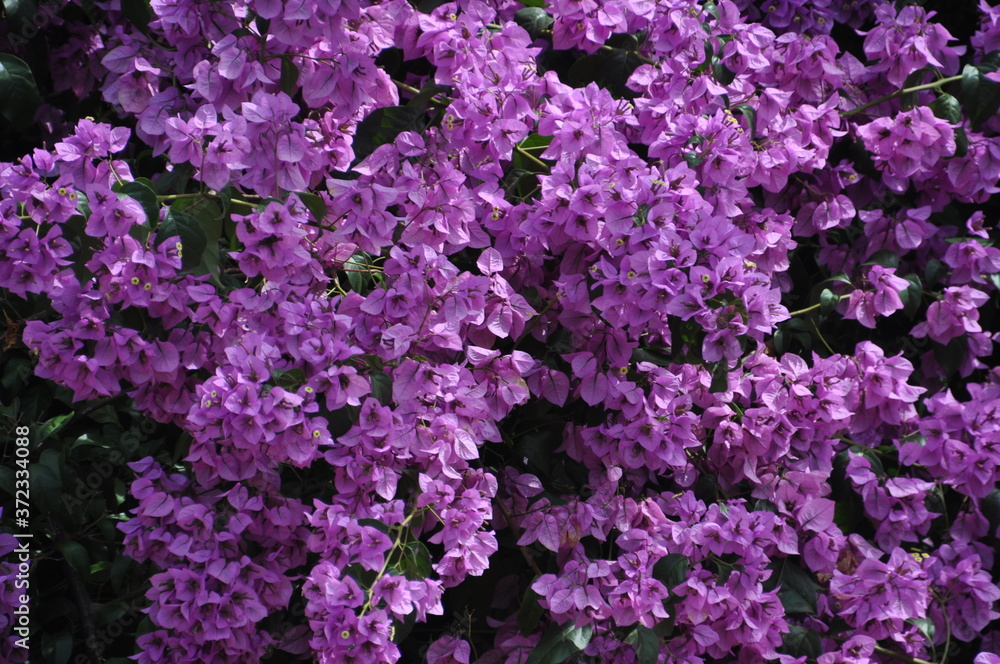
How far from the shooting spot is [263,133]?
1.44 meters

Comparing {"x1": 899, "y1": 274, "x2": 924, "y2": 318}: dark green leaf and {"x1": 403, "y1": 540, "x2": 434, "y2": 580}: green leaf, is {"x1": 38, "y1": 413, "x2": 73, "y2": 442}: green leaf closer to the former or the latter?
{"x1": 403, "y1": 540, "x2": 434, "y2": 580}: green leaf

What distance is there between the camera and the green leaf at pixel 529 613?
1577 mm

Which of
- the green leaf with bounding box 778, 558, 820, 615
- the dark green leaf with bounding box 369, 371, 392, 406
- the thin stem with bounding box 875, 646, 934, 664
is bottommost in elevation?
the thin stem with bounding box 875, 646, 934, 664

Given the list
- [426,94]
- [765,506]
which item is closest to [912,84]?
[765,506]

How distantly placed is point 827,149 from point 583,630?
1.03m

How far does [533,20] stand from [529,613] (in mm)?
1066

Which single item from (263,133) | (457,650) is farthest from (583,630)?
(263,133)

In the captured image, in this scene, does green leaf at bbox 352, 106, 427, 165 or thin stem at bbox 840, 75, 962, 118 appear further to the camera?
thin stem at bbox 840, 75, 962, 118

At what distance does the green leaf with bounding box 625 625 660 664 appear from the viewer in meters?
1.47

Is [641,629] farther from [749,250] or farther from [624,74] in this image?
[624,74]

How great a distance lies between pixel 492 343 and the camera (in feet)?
5.19

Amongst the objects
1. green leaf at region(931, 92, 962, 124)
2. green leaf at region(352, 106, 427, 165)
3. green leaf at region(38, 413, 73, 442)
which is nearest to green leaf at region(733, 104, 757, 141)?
green leaf at region(931, 92, 962, 124)

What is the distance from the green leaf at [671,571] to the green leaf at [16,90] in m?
1.36

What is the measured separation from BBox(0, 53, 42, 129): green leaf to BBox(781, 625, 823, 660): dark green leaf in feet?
5.30
